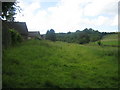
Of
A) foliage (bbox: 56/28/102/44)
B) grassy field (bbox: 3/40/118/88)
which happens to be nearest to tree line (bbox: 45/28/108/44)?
foliage (bbox: 56/28/102/44)

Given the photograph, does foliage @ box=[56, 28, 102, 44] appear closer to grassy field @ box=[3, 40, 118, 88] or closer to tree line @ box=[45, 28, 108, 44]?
tree line @ box=[45, 28, 108, 44]

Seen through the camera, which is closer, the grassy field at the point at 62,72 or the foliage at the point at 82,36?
the grassy field at the point at 62,72

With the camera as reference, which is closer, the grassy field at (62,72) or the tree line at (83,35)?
the grassy field at (62,72)

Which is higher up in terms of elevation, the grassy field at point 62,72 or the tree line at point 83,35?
the tree line at point 83,35

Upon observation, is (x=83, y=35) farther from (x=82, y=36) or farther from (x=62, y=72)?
(x=62, y=72)

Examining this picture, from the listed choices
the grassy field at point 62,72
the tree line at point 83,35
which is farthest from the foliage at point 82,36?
the grassy field at point 62,72

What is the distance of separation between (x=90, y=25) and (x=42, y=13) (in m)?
1.88

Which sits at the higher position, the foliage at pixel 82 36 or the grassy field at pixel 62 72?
the foliage at pixel 82 36

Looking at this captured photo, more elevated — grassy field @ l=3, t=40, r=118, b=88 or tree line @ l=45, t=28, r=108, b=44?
tree line @ l=45, t=28, r=108, b=44

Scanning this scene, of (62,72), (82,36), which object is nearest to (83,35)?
(82,36)

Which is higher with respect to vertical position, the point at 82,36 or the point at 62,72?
the point at 82,36

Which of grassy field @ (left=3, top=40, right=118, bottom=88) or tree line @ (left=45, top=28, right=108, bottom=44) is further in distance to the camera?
tree line @ (left=45, top=28, right=108, bottom=44)

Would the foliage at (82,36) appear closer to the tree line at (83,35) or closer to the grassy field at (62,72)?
the tree line at (83,35)

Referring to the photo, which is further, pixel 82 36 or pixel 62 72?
pixel 82 36
